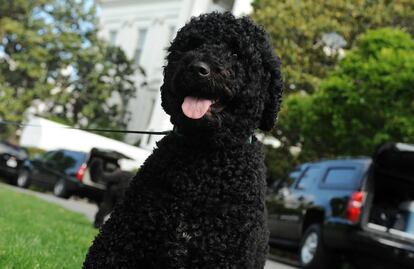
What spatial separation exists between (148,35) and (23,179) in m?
15.4

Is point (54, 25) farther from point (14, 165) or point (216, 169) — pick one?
point (216, 169)

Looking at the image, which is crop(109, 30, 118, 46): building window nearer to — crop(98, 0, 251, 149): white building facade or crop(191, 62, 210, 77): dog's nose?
crop(98, 0, 251, 149): white building facade

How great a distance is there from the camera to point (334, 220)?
11000 mm

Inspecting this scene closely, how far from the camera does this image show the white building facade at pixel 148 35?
34188mm

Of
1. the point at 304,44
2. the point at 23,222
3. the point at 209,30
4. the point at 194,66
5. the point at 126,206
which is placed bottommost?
the point at 23,222

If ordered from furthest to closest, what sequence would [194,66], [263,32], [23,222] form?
1. [23,222]
2. [263,32]
3. [194,66]

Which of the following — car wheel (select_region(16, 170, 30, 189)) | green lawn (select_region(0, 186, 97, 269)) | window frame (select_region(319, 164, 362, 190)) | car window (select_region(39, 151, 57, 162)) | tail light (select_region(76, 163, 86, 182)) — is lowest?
green lawn (select_region(0, 186, 97, 269))

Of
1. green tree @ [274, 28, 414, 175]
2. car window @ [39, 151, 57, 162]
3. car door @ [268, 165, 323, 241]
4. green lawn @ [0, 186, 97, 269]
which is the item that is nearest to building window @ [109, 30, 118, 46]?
car window @ [39, 151, 57, 162]

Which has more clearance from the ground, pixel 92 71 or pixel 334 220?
pixel 92 71

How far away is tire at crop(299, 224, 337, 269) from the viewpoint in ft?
37.0

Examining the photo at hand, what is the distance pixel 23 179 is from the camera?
2508 centimetres

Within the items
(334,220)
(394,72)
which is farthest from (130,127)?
(334,220)

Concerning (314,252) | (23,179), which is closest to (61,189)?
(23,179)

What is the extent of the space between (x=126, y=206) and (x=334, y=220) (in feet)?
25.3
